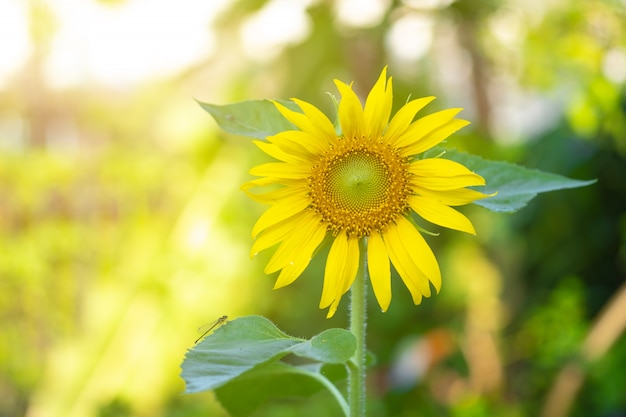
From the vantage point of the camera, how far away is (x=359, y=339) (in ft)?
0.82

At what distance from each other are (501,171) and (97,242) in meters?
1.60

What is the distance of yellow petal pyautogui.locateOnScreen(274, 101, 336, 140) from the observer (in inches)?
9.6

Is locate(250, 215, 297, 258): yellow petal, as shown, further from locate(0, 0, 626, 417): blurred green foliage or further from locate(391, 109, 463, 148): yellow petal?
locate(0, 0, 626, 417): blurred green foliage

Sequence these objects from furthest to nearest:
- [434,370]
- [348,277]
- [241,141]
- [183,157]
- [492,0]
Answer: [183,157]
[434,370]
[241,141]
[492,0]
[348,277]

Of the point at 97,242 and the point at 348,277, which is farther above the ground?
the point at 97,242

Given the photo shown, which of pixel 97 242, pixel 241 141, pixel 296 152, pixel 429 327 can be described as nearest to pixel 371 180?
pixel 296 152

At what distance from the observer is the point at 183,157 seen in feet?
5.55

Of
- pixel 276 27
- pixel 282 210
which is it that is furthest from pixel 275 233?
pixel 276 27

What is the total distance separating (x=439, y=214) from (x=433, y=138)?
0.09 feet

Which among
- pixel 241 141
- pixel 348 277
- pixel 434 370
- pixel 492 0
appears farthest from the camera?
pixel 434 370

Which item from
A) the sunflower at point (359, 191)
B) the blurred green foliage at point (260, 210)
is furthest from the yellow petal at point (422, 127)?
the blurred green foliage at point (260, 210)

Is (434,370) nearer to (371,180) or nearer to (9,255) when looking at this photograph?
(9,255)

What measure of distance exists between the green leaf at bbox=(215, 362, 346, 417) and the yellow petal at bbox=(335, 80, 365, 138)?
0.31ft

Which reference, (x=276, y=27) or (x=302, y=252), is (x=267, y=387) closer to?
(x=302, y=252)
